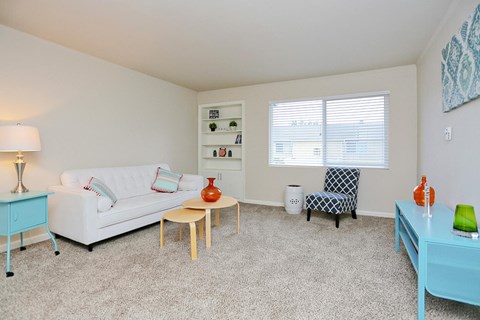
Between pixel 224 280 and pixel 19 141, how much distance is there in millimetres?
2371

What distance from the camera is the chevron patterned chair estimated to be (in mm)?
3510

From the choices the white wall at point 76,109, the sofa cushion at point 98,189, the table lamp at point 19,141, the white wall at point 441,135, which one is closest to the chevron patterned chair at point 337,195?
the white wall at point 441,135

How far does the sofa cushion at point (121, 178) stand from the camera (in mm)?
3076

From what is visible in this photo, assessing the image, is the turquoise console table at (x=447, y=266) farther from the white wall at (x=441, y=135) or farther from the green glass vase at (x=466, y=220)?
the white wall at (x=441, y=135)

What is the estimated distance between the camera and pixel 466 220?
60.6 inches

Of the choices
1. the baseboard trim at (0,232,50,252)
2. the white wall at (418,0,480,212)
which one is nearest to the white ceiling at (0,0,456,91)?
the white wall at (418,0,480,212)

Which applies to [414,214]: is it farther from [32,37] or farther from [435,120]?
[32,37]

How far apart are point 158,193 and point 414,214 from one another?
10.6ft

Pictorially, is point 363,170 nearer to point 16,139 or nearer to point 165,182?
point 165,182

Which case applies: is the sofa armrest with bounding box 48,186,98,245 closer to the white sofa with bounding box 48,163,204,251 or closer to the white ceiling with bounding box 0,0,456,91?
the white sofa with bounding box 48,163,204,251

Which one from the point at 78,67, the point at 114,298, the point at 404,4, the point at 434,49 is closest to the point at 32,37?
the point at 78,67

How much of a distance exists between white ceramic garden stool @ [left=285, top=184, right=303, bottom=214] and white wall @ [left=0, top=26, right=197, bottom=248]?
2356 millimetres

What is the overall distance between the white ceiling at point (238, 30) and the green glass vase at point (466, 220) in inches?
71.9

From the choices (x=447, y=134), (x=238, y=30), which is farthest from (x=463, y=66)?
(x=238, y=30)
